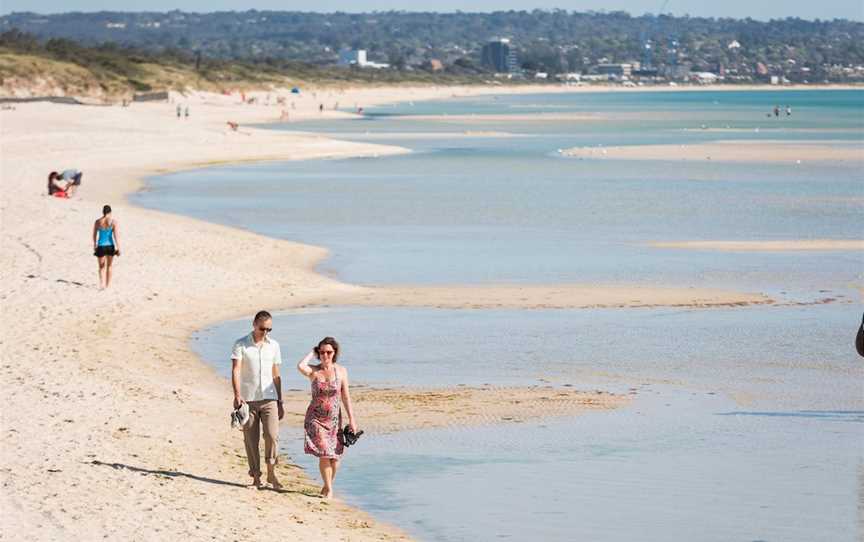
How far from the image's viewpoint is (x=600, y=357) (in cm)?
1808

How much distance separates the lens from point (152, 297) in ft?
69.8

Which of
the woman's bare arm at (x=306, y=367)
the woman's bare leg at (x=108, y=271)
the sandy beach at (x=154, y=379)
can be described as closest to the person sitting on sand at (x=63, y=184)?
the sandy beach at (x=154, y=379)

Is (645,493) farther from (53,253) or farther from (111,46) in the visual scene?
(111,46)

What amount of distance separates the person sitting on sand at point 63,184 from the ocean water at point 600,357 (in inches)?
80.5

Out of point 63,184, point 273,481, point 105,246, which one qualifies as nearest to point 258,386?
point 273,481

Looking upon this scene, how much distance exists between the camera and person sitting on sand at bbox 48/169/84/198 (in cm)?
3447

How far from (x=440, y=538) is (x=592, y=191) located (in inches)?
1346

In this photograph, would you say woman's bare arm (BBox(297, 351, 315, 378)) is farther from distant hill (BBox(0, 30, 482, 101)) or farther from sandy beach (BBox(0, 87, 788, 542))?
distant hill (BBox(0, 30, 482, 101))

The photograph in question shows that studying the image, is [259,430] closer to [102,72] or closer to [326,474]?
[326,474]

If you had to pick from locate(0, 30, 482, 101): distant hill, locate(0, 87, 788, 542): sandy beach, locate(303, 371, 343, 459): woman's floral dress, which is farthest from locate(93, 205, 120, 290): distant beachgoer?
locate(0, 30, 482, 101): distant hill

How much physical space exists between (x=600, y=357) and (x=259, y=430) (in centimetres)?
746

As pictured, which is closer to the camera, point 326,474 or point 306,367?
point 306,367

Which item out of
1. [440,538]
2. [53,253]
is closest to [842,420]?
[440,538]

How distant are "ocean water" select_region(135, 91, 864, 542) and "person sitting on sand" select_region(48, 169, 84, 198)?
205 centimetres
